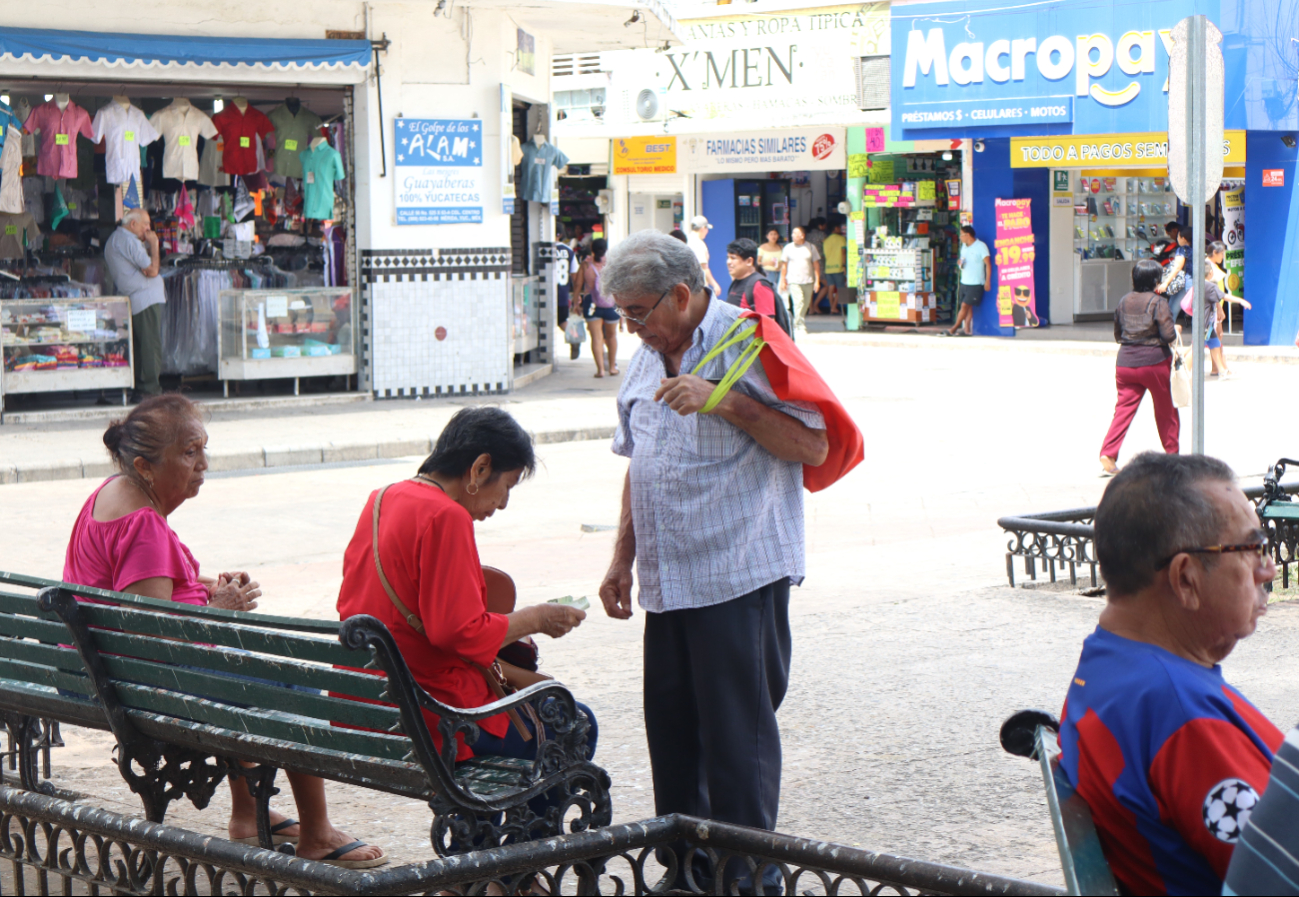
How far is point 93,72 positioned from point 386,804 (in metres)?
11.1

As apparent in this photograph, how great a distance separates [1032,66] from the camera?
23.4 meters

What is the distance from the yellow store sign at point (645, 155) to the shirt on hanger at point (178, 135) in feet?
55.3

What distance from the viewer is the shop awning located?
551 inches

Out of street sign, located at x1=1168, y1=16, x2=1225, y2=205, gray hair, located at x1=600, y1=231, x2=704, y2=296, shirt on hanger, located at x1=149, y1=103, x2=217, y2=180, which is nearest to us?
gray hair, located at x1=600, y1=231, x2=704, y2=296

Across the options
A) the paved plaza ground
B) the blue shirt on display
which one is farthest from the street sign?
the blue shirt on display

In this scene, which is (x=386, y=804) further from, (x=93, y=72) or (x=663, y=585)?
(x=93, y=72)

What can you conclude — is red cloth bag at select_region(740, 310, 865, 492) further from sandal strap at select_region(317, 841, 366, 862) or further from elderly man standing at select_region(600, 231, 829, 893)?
sandal strap at select_region(317, 841, 366, 862)

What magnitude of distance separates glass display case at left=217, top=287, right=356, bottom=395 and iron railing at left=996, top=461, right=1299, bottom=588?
30.8 feet

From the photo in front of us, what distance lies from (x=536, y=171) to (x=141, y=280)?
5286 mm

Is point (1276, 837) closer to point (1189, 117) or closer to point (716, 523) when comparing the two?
point (716, 523)

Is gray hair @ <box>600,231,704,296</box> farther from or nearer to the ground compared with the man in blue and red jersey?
farther from the ground

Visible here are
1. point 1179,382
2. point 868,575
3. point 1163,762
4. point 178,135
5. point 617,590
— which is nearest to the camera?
point 1163,762

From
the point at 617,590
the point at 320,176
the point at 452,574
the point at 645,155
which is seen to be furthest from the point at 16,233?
the point at 645,155

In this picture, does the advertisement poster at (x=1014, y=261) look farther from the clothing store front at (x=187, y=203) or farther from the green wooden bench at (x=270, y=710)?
the green wooden bench at (x=270, y=710)
